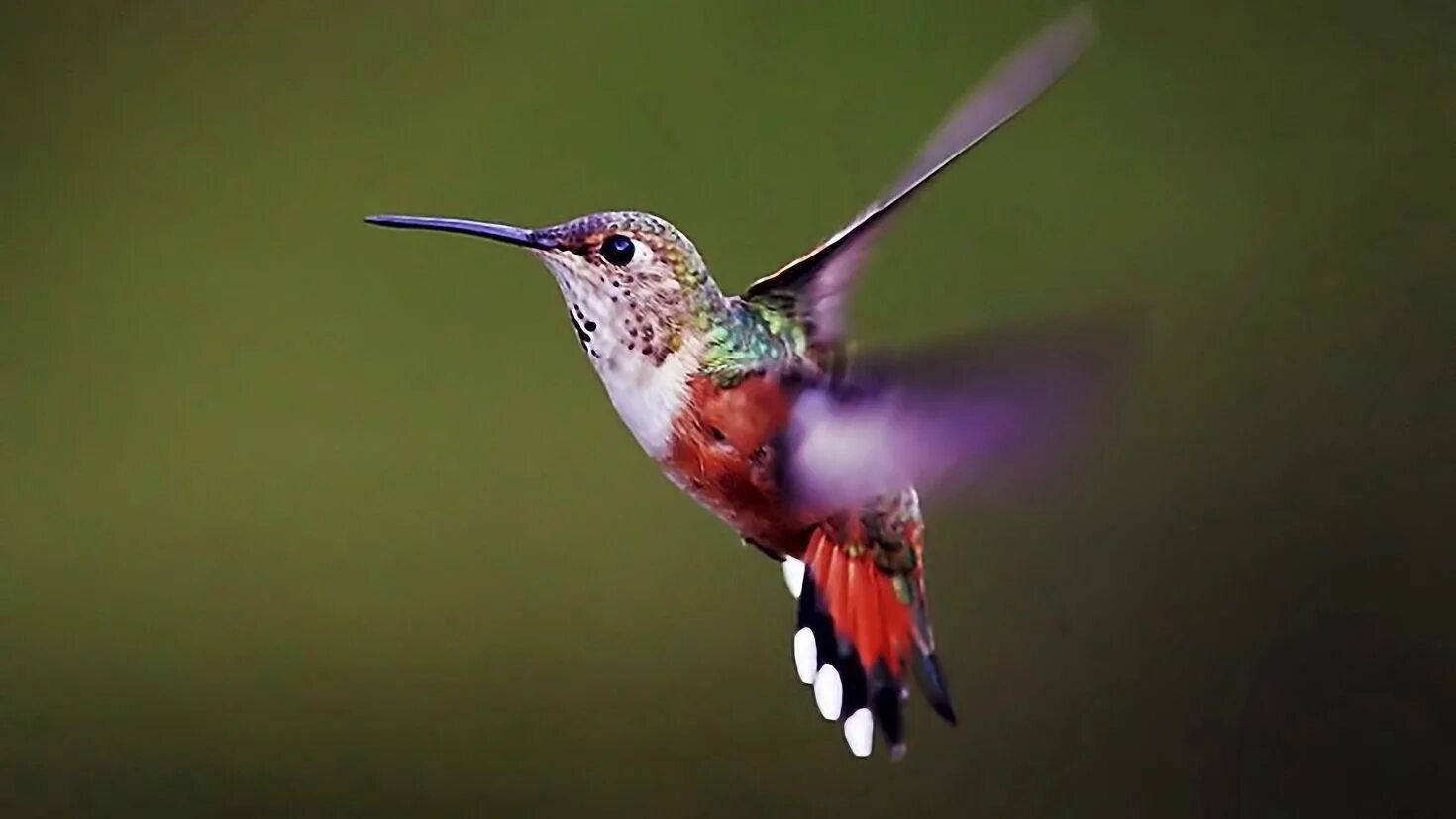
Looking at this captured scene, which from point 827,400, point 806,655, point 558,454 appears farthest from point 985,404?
point 558,454

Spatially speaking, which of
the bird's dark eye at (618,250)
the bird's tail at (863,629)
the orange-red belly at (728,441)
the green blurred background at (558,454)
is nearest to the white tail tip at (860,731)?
the bird's tail at (863,629)

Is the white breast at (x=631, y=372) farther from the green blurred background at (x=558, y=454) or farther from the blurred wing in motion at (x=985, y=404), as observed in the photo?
the green blurred background at (x=558, y=454)

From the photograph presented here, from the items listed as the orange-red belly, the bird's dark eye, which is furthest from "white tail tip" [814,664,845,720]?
the bird's dark eye

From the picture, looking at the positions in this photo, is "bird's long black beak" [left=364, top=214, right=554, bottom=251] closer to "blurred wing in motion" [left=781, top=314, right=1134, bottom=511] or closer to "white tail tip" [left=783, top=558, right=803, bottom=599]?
"blurred wing in motion" [left=781, top=314, right=1134, bottom=511]

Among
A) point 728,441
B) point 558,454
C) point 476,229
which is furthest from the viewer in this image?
point 558,454

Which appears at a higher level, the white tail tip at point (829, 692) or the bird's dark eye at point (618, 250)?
the bird's dark eye at point (618, 250)

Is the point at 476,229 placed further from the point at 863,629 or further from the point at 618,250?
the point at 863,629
